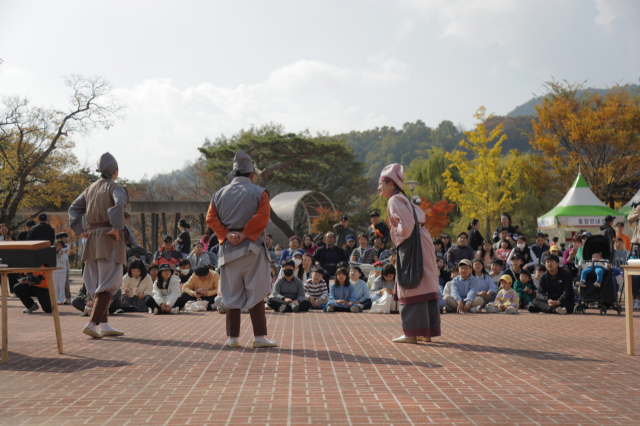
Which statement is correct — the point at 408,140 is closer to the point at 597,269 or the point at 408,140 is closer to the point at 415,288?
the point at 597,269

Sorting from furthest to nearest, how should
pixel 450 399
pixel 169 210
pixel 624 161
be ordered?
pixel 624 161
pixel 169 210
pixel 450 399

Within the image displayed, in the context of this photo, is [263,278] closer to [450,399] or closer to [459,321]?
[450,399]

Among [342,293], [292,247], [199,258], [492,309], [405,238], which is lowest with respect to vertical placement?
[492,309]

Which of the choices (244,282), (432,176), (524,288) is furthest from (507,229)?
(432,176)

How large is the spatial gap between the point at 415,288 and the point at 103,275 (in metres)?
3.55

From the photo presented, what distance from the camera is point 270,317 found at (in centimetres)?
1061

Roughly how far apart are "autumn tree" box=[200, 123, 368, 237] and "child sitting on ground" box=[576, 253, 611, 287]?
18190 mm

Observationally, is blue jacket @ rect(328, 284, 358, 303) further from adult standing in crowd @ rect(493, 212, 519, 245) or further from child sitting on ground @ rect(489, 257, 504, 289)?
adult standing in crowd @ rect(493, 212, 519, 245)

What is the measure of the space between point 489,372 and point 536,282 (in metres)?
8.21

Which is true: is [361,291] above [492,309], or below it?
above

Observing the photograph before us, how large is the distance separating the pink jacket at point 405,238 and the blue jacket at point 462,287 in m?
5.55

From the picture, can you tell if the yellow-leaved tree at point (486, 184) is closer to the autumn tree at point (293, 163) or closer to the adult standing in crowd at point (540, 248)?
the autumn tree at point (293, 163)

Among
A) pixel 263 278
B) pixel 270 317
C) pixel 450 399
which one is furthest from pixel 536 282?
pixel 450 399

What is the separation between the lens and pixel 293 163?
129ft
